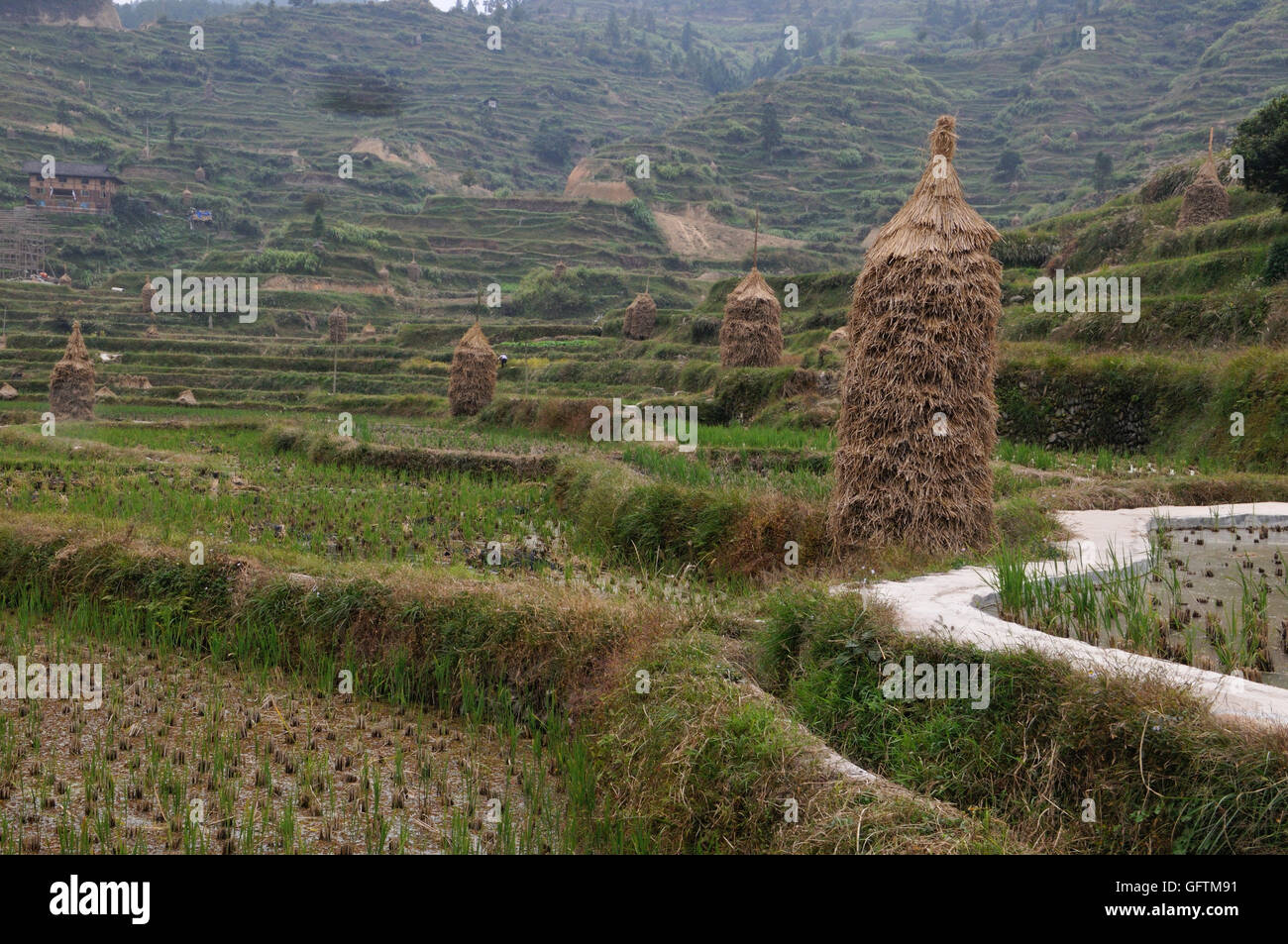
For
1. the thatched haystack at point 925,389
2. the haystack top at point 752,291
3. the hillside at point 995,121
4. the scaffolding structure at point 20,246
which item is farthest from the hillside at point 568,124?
the thatched haystack at point 925,389

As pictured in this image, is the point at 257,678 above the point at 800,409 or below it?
below

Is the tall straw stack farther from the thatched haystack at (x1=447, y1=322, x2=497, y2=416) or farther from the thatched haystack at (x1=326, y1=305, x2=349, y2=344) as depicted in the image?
the thatched haystack at (x1=326, y1=305, x2=349, y2=344)

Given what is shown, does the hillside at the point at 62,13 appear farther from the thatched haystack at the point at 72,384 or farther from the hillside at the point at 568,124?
the thatched haystack at the point at 72,384

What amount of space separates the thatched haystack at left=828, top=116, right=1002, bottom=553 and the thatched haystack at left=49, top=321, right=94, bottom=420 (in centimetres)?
2128

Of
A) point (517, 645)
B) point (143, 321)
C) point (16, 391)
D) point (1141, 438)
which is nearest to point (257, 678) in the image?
point (517, 645)

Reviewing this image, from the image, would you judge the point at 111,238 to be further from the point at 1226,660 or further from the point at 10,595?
the point at 1226,660

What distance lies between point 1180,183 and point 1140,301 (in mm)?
14064

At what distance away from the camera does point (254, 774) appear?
5.49 metres

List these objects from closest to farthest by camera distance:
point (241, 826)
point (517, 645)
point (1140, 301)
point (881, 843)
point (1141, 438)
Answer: point (881, 843)
point (241, 826)
point (517, 645)
point (1141, 438)
point (1140, 301)

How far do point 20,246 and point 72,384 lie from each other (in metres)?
44.5

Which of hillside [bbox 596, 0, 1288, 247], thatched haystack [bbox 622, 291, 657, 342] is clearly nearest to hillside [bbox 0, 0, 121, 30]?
hillside [bbox 596, 0, 1288, 247]

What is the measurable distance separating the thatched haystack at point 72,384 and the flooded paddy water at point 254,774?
18.9 meters

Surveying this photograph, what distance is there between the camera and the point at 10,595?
29.6ft

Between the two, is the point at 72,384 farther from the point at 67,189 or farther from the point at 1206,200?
the point at 67,189
